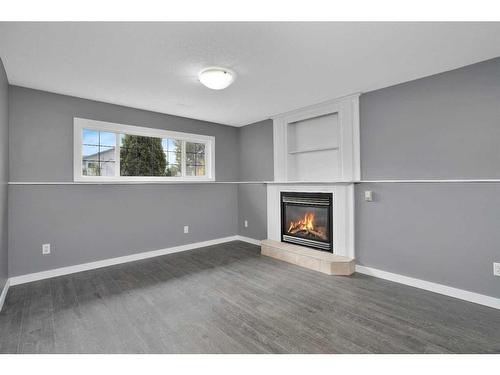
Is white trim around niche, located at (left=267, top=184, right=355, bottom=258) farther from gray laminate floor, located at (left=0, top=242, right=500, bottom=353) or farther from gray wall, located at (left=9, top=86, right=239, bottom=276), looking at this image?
gray wall, located at (left=9, top=86, right=239, bottom=276)

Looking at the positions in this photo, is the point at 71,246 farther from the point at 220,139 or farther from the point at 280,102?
the point at 280,102

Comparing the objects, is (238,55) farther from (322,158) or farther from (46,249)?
(46,249)

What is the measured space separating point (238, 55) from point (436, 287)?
3092 mm

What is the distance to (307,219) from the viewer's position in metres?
3.98

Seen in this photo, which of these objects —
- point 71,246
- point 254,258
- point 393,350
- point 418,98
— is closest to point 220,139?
point 254,258

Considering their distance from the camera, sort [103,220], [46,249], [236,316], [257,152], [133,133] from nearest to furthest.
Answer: [236,316], [46,249], [103,220], [133,133], [257,152]

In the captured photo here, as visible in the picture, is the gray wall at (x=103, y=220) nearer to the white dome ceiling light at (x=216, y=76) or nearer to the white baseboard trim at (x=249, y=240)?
the white baseboard trim at (x=249, y=240)

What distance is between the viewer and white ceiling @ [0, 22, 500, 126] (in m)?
1.89

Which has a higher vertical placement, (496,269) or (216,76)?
(216,76)

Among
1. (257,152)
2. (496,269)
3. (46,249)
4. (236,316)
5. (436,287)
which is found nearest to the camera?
(236,316)

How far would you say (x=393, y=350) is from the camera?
174cm

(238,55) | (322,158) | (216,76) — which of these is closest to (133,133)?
(216,76)
